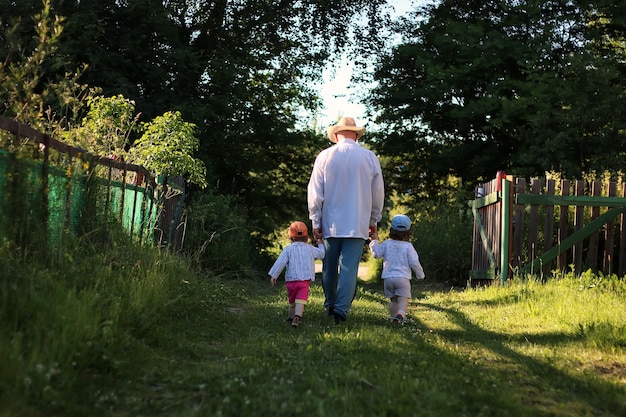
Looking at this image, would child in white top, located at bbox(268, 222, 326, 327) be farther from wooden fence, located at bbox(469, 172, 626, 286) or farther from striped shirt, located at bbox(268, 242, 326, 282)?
wooden fence, located at bbox(469, 172, 626, 286)

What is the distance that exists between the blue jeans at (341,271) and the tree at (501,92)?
12073mm

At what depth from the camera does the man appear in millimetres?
7027

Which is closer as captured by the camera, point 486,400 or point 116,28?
point 486,400

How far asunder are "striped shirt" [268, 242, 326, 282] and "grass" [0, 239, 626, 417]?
0.48m

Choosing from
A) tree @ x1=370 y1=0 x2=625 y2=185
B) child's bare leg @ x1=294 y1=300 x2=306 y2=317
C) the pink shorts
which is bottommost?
child's bare leg @ x1=294 y1=300 x2=306 y2=317

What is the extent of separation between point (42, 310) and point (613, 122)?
16387 mm

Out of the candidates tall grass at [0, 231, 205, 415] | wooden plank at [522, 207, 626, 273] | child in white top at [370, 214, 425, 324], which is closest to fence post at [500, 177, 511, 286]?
wooden plank at [522, 207, 626, 273]

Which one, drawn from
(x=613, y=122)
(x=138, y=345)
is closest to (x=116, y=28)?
(x=613, y=122)

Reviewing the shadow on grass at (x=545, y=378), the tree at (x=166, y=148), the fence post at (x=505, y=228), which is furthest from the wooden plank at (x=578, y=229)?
the tree at (x=166, y=148)

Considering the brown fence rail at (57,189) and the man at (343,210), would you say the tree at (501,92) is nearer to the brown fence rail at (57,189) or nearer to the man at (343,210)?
the man at (343,210)

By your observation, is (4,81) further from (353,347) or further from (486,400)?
(486,400)

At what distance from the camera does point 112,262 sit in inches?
244

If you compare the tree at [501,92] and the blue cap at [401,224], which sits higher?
the tree at [501,92]

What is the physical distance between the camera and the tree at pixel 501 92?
59.1ft
